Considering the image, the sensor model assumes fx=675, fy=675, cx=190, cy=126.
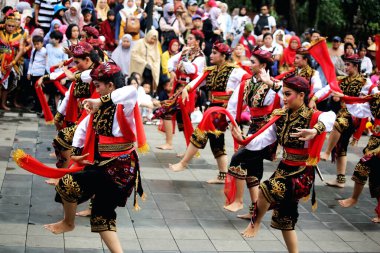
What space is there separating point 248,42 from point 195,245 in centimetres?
1075

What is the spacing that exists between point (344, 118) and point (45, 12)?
7.83 meters

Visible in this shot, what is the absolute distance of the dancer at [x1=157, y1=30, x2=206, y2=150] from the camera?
9773mm

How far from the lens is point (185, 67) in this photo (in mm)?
9758

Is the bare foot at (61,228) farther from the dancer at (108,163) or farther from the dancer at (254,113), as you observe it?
the dancer at (254,113)

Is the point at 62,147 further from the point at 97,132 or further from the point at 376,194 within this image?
the point at 376,194

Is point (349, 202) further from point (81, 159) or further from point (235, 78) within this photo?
point (81, 159)

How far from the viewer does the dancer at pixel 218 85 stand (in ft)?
28.1

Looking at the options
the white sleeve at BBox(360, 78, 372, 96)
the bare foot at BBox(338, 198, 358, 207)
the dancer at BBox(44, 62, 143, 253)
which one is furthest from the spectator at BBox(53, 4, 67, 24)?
the dancer at BBox(44, 62, 143, 253)

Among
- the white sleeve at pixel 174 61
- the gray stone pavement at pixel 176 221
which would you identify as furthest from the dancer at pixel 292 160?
the white sleeve at pixel 174 61

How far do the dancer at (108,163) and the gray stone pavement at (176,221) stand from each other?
724 mm

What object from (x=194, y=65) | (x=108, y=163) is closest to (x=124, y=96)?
(x=108, y=163)

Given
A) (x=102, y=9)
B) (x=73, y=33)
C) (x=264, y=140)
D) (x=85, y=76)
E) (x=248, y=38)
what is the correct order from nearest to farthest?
(x=264, y=140)
(x=85, y=76)
(x=73, y=33)
(x=102, y=9)
(x=248, y=38)

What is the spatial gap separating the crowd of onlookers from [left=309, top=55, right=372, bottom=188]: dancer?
3271 mm

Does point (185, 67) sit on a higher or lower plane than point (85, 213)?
higher
